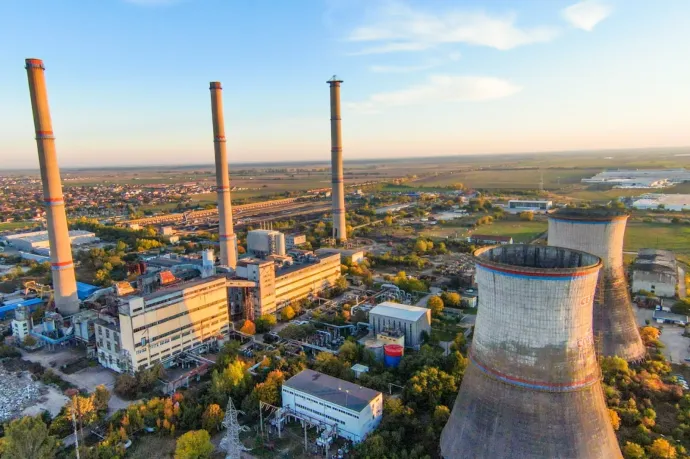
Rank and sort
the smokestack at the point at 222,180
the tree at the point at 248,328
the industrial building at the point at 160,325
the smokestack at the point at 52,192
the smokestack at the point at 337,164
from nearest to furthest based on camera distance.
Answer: the industrial building at the point at 160,325
the tree at the point at 248,328
the smokestack at the point at 52,192
the smokestack at the point at 222,180
the smokestack at the point at 337,164

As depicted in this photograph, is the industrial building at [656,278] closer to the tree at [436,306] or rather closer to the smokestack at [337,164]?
the tree at [436,306]

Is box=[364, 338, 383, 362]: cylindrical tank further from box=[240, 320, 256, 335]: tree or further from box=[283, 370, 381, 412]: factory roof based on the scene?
box=[240, 320, 256, 335]: tree

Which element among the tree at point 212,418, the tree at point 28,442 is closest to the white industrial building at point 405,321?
the tree at point 212,418

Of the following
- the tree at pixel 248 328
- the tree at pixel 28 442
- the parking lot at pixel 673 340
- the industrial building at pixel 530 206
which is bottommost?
the parking lot at pixel 673 340

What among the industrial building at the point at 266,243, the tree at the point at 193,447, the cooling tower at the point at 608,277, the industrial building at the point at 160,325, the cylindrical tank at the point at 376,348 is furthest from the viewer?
the industrial building at the point at 266,243

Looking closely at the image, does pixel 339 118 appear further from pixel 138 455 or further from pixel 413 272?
pixel 138 455

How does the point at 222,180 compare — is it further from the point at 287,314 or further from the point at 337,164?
the point at 337,164
